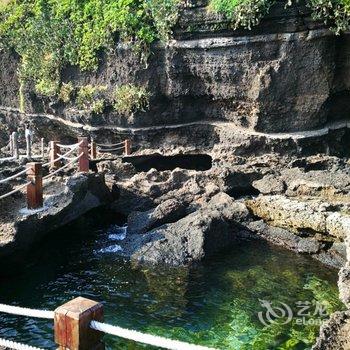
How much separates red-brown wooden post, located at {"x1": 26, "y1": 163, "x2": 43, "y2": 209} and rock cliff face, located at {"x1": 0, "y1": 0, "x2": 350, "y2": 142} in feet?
29.5

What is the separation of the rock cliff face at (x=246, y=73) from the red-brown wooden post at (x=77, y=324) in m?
14.4

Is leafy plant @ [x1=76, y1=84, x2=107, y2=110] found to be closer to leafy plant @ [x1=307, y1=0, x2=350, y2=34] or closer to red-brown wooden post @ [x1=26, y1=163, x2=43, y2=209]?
leafy plant @ [x1=307, y1=0, x2=350, y2=34]

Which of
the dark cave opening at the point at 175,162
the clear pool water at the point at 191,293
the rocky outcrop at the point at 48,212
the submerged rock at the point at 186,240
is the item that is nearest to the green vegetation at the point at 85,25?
the dark cave opening at the point at 175,162

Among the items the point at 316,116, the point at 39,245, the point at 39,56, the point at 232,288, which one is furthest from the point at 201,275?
the point at 39,56

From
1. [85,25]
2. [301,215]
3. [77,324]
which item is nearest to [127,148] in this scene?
[85,25]

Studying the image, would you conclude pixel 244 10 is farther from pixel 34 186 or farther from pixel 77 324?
pixel 77 324

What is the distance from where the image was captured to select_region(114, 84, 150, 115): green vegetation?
1927 cm

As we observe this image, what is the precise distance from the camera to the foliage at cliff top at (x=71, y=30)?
738 inches

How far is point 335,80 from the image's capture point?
1767 centimetres

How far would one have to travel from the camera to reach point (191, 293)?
9594 mm

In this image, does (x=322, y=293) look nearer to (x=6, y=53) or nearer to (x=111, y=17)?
(x=111, y=17)

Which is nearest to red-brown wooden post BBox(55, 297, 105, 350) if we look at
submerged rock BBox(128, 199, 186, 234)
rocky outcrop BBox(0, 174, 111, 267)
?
rocky outcrop BBox(0, 174, 111, 267)

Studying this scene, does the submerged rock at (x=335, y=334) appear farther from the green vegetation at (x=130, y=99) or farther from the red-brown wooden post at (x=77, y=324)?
the green vegetation at (x=130, y=99)

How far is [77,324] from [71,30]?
19.2 metres
